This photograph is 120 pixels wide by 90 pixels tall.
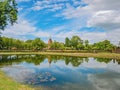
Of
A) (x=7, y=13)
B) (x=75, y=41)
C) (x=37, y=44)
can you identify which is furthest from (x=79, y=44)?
(x=7, y=13)

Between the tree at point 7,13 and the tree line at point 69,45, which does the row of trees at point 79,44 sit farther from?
the tree at point 7,13

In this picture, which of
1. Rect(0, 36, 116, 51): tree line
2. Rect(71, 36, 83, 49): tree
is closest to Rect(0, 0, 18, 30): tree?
Rect(0, 36, 116, 51): tree line

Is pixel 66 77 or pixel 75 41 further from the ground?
pixel 75 41

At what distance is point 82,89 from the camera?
19781 millimetres

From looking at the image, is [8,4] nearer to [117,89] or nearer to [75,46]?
[117,89]

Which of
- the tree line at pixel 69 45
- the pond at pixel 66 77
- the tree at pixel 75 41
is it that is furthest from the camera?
the tree at pixel 75 41

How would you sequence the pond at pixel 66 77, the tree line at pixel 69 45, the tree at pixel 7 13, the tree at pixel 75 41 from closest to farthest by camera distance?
the pond at pixel 66 77 → the tree at pixel 7 13 → the tree line at pixel 69 45 → the tree at pixel 75 41

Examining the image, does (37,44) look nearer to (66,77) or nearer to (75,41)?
(75,41)

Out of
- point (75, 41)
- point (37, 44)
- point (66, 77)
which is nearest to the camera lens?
point (66, 77)

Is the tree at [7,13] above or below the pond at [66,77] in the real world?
above

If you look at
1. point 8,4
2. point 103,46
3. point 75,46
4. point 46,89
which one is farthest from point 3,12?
point 75,46

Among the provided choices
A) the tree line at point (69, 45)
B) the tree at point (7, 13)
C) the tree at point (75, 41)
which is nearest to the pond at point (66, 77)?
the tree at point (7, 13)

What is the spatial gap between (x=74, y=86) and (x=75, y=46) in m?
132

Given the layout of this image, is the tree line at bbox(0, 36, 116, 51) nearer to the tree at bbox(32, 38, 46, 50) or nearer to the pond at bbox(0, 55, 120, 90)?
the tree at bbox(32, 38, 46, 50)
